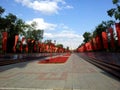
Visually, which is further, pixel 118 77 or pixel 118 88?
pixel 118 77

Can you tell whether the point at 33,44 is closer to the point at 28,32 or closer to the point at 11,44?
the point at 28,32

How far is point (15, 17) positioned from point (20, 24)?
14.8 ft

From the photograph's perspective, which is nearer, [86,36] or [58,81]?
[58,81]

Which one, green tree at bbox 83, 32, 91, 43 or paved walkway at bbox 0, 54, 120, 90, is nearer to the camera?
paved walkway at bbox 0, 54, 120, 90

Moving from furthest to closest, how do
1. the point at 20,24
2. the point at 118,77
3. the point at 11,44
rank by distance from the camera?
1. the point at 20,24
2. the point at 11,44
3. the point at 118,77

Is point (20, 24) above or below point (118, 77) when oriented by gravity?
above

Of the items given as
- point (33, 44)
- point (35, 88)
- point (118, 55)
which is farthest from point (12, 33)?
point (35, 88)

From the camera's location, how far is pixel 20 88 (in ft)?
32.7

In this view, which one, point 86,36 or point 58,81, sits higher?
point 86,36

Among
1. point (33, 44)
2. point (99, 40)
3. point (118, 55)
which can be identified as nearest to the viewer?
point (118, 55)

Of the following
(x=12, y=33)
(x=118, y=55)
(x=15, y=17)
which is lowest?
(x=118, y=55)

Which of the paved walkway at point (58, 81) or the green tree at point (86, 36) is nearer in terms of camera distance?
the paved walkway at point (58, 81)

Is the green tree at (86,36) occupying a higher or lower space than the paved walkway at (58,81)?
higher

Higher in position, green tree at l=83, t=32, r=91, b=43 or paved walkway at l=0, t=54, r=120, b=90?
green tree at l=83, t=32, r=91, b=43
